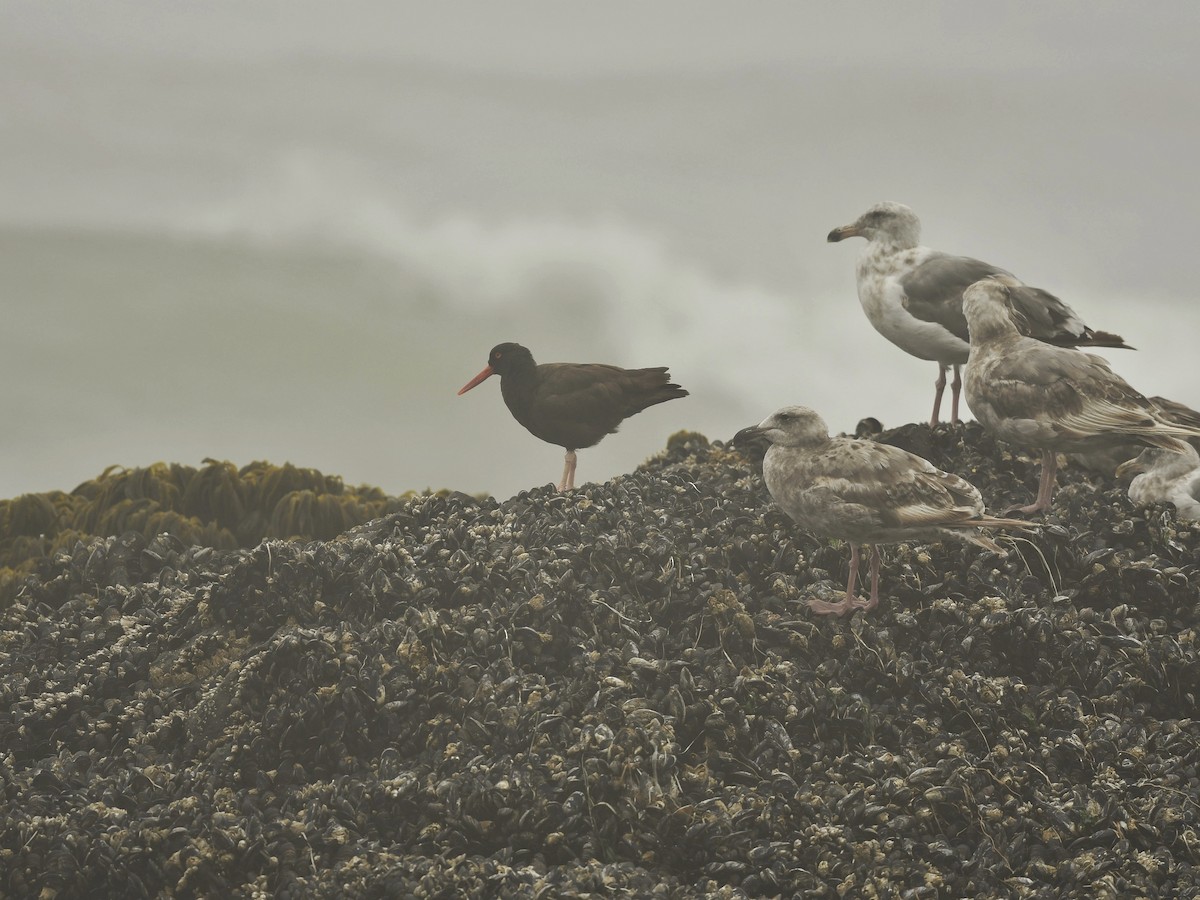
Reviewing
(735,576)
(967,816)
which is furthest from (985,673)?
(735,576)

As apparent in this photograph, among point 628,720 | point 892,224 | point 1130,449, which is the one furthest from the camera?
point 892,224

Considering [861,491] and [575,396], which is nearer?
[861,491]

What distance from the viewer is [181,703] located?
7152 mm

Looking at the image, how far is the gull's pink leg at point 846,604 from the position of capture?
6.71m

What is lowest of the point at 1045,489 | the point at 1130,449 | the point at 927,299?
the point at 1045,489

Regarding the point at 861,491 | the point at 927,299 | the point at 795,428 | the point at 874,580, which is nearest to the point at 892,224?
the point at 927,299

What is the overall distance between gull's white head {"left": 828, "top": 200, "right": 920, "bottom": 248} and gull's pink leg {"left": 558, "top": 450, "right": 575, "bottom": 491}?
3.36m

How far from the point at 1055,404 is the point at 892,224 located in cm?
318

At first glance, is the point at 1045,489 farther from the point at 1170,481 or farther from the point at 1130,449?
the point at 1130,449

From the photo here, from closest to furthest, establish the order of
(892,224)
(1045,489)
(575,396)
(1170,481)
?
(1045,489), (1170,481), (575,396), (892,224)

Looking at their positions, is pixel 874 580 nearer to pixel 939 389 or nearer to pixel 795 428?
pixel 795 428

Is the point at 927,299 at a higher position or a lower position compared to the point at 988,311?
higher

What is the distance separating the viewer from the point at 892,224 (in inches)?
399

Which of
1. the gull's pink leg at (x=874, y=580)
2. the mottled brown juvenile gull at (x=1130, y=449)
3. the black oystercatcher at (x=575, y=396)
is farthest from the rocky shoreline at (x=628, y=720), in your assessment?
the black oystercatcher at (x=575, y=396)
